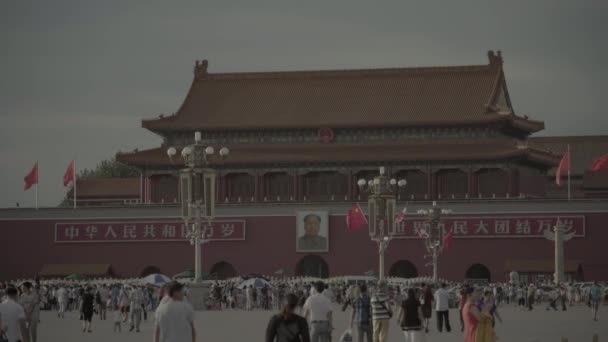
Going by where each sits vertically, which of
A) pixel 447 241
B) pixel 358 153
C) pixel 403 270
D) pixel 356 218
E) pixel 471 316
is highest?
pixel 358 153

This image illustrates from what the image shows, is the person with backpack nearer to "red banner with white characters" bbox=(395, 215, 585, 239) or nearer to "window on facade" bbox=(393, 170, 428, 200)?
"red banner with white characters" bbox=(395, 215, 585, 239)

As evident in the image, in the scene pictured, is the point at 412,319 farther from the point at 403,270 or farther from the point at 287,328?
the point at 403,270

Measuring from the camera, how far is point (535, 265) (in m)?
68.6

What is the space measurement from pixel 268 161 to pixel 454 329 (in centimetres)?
3788

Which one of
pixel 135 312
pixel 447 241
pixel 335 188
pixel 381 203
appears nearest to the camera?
pixel 135 312

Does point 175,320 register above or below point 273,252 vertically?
below

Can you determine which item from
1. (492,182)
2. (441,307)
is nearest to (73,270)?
(492,182)

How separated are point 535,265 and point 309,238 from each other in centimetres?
1038

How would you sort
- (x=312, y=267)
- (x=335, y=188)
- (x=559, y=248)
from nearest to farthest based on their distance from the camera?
(x=559, y=248)
(x=312, y=267)
(x=335, y=188)

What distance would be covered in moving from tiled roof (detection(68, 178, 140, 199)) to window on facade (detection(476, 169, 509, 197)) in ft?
74.8

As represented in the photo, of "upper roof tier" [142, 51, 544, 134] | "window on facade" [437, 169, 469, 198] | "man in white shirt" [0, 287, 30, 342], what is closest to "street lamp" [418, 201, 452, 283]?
"window on facade" [437, 169, 469, 198]

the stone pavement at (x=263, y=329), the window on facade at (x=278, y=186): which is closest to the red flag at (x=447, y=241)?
the window on facade at (x=278, y=186)

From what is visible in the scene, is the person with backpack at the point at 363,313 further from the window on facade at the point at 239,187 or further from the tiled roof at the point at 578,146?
the tiled roof at the point at 578,146

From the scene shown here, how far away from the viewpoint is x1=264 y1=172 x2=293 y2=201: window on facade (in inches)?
2968
